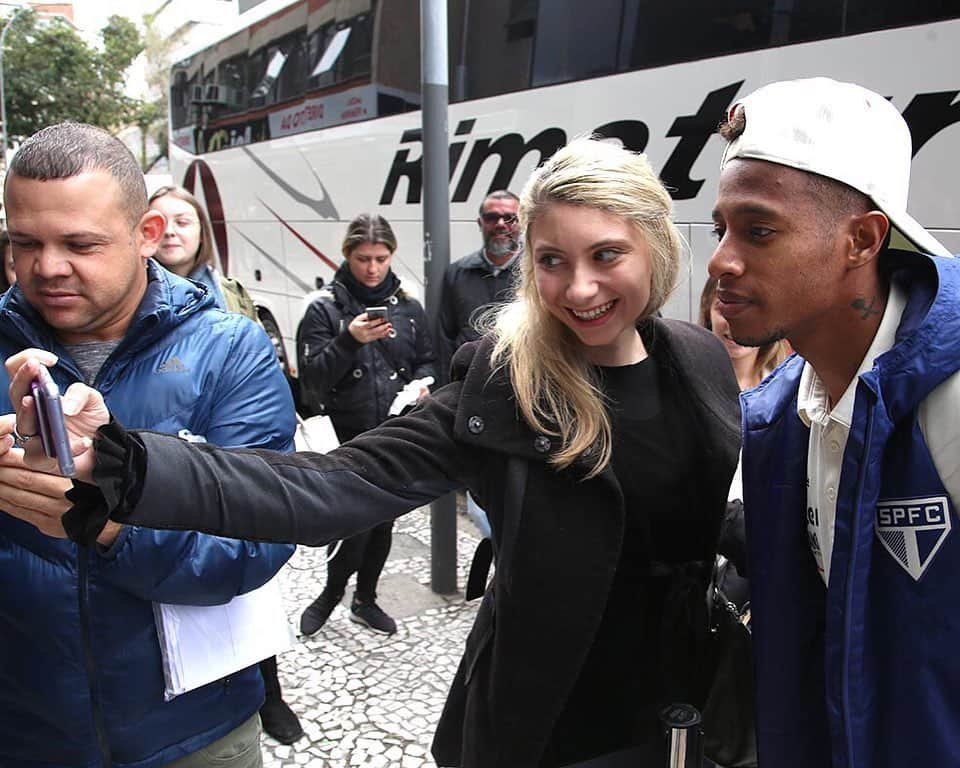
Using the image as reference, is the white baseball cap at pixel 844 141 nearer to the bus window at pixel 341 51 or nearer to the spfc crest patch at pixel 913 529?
the spfc crest patch at pixel 913 529

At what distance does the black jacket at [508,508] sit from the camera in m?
1.50

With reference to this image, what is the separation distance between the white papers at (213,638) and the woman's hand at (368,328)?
87.6 inches

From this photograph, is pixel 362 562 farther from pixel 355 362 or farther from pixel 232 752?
pixel 232 752

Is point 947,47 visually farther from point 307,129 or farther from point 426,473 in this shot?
point 307,129

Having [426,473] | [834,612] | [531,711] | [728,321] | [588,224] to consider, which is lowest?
[531,711]

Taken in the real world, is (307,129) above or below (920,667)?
above

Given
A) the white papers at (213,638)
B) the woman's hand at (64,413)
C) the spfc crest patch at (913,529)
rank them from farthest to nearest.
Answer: the white papers at (213,638)
the woman's hand at (64,413)
the spfc crest patch at (913,529)

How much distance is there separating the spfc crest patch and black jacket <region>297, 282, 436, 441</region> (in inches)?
125

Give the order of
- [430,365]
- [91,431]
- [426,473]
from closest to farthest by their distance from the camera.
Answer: [91,431] → [426,473] → [430,365]

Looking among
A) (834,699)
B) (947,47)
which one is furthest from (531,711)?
(947,47)

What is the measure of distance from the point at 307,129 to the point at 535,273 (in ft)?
23.6

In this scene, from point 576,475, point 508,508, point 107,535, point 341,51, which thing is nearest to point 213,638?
point 107,535

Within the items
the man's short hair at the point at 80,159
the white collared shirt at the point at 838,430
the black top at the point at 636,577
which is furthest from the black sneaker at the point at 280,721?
the white collared shirt at the point at 838,430

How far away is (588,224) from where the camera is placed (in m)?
1.61
